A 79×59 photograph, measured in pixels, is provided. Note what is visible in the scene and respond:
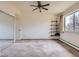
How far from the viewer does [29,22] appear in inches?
434

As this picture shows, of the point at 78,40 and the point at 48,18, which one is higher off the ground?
the point at 48,18

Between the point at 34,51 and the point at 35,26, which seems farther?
the point at 35,26

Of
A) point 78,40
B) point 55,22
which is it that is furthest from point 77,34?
point 55,22

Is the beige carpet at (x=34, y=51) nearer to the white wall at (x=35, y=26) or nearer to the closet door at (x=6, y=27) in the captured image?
the closet door at (x=6, y=27)

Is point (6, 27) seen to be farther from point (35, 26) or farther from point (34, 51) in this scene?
point (34, 51)

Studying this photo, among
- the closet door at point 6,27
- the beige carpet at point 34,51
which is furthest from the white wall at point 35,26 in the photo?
the beige carpet at point 34,51

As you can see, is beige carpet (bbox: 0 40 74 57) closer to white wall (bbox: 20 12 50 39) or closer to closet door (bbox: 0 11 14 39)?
closet door (bbox: 0 11 14 39)

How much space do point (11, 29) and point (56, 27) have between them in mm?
4253

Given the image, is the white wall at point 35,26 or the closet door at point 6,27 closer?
the closet door at point 6,27

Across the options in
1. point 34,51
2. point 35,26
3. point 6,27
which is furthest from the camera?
point 35,26

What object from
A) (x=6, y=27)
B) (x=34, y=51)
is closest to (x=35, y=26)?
(x=6, y=27)

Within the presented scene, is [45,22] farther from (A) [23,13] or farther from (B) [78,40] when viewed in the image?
(B) [78,40]

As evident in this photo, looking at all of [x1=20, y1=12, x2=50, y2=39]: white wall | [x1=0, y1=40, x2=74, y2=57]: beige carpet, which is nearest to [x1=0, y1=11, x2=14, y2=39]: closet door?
[x1=20, y1=12, x2=50, y2=39]: white wall

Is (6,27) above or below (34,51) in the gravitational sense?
above
